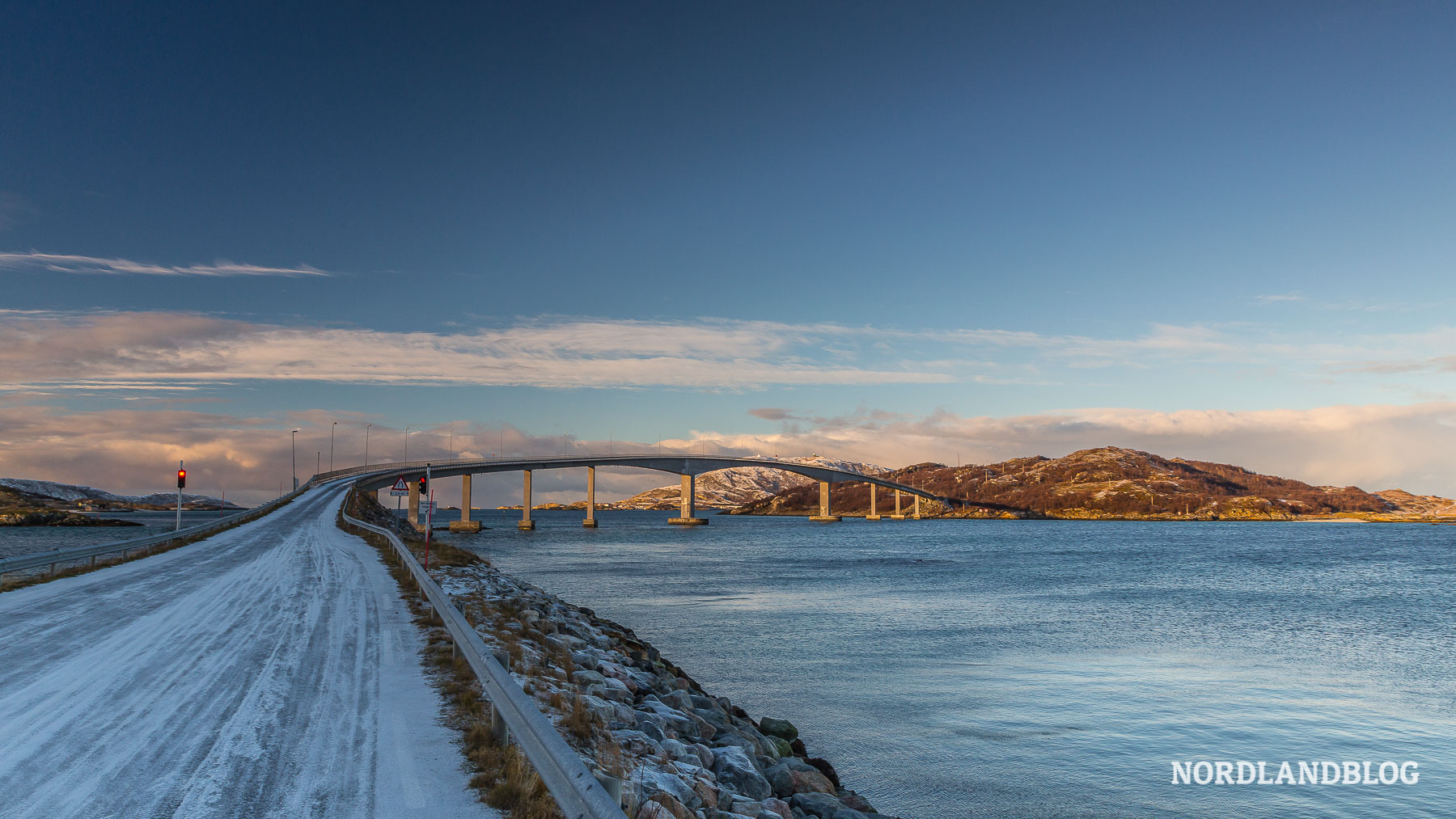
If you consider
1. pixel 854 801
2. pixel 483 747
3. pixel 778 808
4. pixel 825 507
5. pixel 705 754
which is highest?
pixel 483 747

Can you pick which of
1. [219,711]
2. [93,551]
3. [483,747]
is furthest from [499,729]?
[93,551]

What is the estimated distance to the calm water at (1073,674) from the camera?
1275 cm

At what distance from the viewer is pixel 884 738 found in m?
15.0

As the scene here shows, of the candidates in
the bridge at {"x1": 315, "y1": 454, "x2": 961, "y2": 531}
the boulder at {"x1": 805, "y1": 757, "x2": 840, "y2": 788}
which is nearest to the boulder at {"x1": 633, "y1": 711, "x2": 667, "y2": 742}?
the boulder at {"x1": 805, "y1": 757, "x2": 840, "y2": 788}

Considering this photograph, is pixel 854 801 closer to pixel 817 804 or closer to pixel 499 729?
pixel 817 804

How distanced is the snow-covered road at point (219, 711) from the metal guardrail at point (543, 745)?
0.60 m

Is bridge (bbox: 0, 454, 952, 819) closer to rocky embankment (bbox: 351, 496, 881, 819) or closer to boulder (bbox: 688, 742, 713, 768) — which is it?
rocky embankment (bbox: 351, 496, 881, 819)

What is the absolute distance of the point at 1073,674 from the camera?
20.7 meters

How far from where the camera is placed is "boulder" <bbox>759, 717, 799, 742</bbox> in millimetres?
14055

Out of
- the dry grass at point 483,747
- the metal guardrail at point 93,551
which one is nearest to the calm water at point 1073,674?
the dry grass at point 483,747

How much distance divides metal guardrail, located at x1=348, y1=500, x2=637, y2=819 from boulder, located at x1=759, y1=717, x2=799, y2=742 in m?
6.52

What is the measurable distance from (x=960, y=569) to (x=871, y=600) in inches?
881

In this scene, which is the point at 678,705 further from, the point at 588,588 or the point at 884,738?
the point at 588,588

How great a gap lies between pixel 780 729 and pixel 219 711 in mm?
8829
